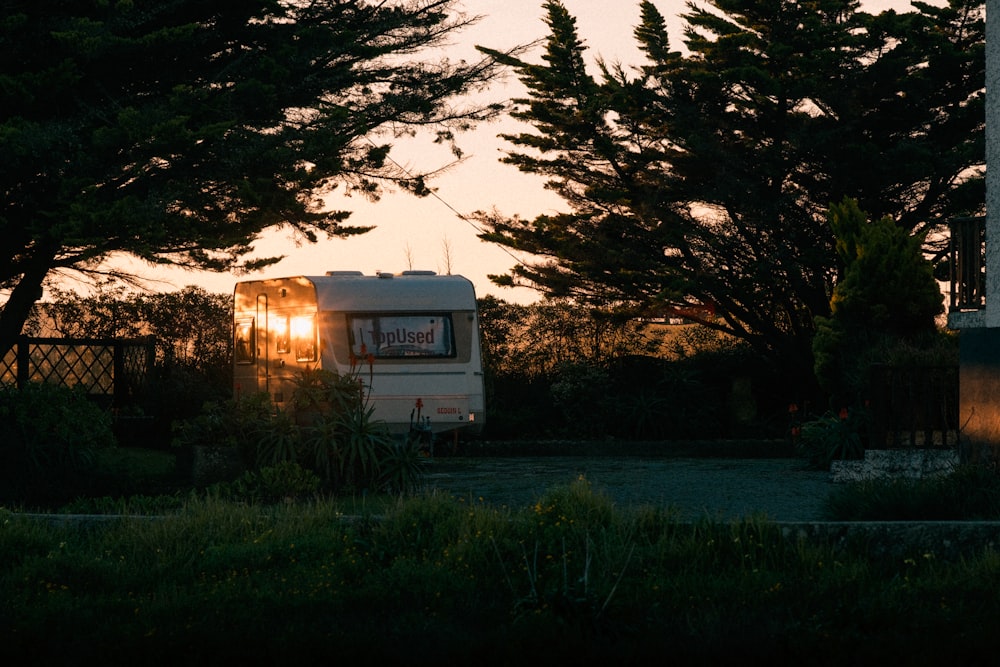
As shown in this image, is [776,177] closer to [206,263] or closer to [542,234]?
[542,234]

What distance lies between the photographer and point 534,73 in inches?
1112

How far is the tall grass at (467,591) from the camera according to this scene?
20.8ft

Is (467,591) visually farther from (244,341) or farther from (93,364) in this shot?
(93,364)

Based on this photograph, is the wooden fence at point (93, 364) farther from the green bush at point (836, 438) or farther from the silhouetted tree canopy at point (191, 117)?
the green bush at point (836, 438)

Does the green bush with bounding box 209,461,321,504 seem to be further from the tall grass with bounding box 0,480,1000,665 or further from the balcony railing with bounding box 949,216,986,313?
the balcony railing with bounding box 949,216,986,313

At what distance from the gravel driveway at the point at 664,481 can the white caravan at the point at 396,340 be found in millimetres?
898

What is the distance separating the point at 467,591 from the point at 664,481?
7441 millimetres

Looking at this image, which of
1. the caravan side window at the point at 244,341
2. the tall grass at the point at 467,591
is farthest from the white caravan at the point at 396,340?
the tall grass at the point at 467,591

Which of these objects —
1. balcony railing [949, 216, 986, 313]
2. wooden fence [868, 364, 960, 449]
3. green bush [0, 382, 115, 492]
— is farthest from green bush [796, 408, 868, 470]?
green bush [0, 382, 115, 492]

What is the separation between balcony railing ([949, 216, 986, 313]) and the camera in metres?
14.1

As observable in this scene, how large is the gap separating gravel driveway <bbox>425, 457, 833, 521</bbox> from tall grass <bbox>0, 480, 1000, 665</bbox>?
1250 millimetres

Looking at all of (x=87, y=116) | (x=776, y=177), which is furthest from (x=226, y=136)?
(x=776, y=177)

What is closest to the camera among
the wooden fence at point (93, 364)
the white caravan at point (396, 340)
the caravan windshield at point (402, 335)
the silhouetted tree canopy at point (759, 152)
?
the white caravan at point (396, 340)

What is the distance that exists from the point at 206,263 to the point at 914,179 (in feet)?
43.1
